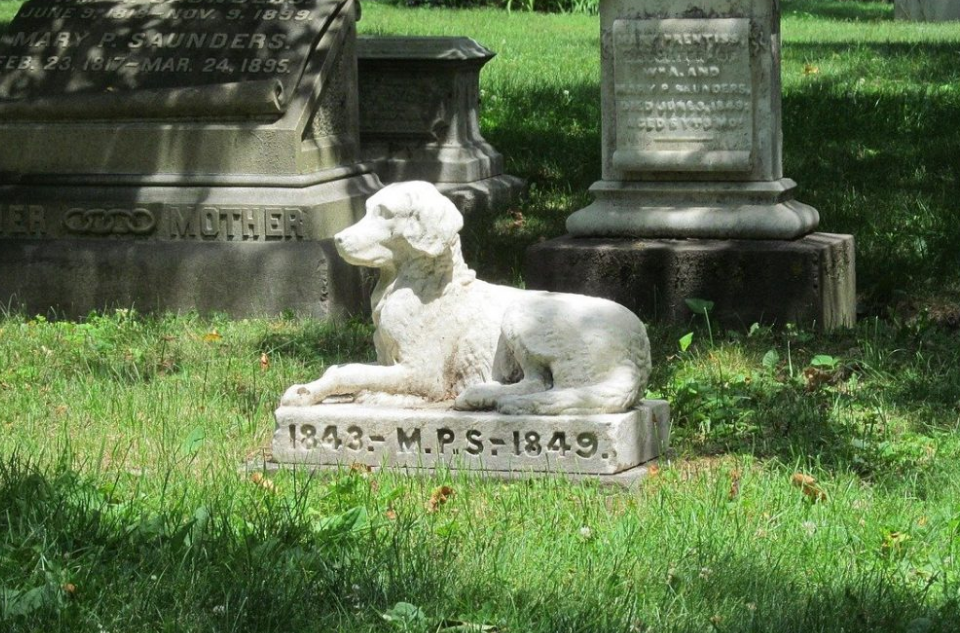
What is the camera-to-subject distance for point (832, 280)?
25.4ft

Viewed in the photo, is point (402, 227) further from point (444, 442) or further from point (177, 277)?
point (177, 277)

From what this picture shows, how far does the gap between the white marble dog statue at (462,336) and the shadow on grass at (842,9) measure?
19.4m

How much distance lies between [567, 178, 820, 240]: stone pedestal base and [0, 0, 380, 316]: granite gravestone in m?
1.42

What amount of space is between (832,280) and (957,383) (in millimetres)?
1319

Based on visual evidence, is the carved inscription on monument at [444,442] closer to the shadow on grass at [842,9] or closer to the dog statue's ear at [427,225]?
the dog statue's ear at [427,225]

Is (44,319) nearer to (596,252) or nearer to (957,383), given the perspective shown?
(596,252)

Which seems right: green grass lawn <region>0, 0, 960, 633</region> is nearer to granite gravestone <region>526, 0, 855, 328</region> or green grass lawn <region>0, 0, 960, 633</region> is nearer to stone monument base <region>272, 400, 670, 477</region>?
stone monument base <region>272, 400, 670, 477</region>

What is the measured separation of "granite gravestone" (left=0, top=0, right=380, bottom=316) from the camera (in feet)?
27.1

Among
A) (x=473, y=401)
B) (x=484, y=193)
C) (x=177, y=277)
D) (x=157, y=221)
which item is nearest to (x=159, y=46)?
(x=157, y=221)

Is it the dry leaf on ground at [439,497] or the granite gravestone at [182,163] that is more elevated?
the granite gravestone at [182,163]

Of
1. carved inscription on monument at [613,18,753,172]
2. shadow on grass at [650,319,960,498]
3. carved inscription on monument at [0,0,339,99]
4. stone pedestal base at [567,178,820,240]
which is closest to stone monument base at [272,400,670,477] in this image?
shadow on grass at [650,319,960,498]

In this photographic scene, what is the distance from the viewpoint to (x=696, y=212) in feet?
25.9

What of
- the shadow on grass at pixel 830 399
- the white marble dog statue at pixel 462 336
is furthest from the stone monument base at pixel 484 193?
the white marble dog statue at pixel 462 336

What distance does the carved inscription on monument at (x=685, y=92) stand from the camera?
7.73 metres
